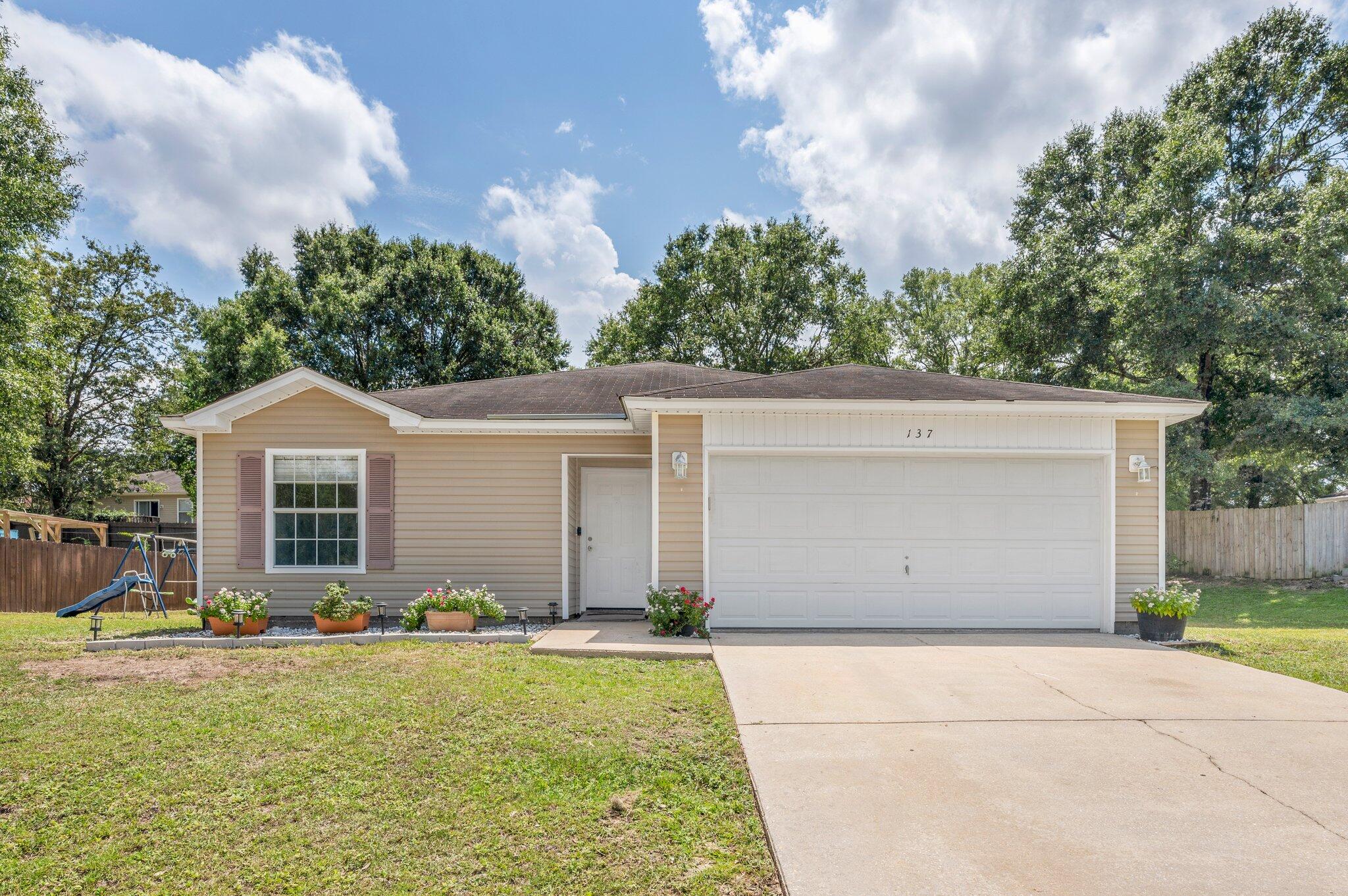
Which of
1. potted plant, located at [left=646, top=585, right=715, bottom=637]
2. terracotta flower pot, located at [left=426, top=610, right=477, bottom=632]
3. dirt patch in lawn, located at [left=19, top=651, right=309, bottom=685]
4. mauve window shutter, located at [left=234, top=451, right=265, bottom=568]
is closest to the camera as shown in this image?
dirt patch in lawn, located at [left=19, top=651, right=309, bottom=685]

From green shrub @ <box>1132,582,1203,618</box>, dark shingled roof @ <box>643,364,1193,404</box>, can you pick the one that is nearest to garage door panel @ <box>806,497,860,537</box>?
dark shingled roof @ <box>643,364,1193,404</box>

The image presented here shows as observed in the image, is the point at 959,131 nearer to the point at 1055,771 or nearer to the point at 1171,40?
the point at 1171,40

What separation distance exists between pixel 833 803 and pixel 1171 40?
19.3 m

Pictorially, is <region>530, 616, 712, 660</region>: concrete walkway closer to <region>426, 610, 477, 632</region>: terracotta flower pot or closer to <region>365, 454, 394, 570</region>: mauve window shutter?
<region>426, 610, 477, 632</region>: terracotta flower pot

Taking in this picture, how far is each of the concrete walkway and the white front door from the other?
5.54 ft

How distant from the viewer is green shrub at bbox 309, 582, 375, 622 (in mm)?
7680

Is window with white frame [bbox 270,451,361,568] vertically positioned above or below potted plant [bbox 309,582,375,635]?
above

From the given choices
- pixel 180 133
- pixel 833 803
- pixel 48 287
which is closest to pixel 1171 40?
pixel 833 803

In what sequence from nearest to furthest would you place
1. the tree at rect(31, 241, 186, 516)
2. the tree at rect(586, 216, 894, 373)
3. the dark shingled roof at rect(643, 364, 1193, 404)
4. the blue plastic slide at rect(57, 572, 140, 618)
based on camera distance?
the dark shingled roof at rect(643, 364, 1193, 404) < the blue plastic slide at rect(57, 572, 140, 618) < the tree at rect(31, 241, 186, 516) < the tree at rect(586, 216, 894, 373)

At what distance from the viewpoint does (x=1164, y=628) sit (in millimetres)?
7531

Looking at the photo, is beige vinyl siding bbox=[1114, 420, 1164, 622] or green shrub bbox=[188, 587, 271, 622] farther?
beige vinyl siding bbox=[1114, 420, 1164, 622]

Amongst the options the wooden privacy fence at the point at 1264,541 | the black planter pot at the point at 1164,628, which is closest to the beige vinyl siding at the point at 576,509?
the black planter pot at the point at 1164,628

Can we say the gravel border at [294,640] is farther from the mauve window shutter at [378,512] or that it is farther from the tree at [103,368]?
the tree at [103,368]

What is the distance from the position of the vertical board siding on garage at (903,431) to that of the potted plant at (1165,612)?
169cm
